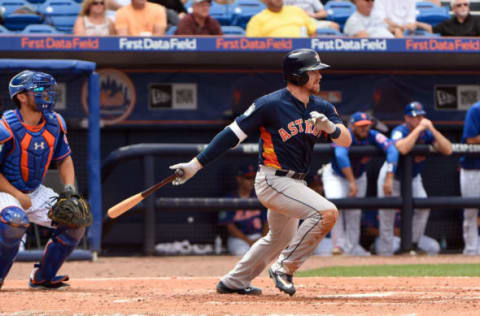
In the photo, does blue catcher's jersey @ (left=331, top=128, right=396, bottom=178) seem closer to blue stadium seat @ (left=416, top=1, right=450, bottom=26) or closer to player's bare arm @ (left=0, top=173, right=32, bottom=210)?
blue stadium seat @ (left=416, top=1, right=450, bottom=26)

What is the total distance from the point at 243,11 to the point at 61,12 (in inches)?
83.3

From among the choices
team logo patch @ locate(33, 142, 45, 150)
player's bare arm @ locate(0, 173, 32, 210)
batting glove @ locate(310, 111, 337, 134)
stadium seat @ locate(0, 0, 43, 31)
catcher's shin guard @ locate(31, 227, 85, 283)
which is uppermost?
stadium seat @ locate(0, 0, 43, 31)

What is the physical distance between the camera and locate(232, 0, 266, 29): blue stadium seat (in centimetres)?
1037

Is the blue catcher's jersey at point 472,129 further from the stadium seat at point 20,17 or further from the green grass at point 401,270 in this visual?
the stadium seat at point 20,17

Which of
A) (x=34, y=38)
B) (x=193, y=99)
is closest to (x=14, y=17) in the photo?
(x=34, y=38)

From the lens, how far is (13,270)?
7.73 m

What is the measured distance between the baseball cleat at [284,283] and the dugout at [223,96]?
12.5 ft

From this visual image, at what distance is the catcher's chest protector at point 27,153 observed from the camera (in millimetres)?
5867

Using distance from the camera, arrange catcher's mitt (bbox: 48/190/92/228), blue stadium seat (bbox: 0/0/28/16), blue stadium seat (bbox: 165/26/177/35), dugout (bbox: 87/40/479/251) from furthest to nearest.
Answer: blue stadium seat (bbox: 0/0/28/16) → blue stadium seat (bbox: 165/26/177/35) → dugout (bbox: 87/40/479/251) → catcher's mitt (bbox: 48/190/92/228)

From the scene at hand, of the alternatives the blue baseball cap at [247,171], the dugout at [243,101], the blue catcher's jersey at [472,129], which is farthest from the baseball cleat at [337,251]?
the blue catcher's jersey at [472,129]

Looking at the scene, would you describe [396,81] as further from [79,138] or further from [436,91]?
[79,138]

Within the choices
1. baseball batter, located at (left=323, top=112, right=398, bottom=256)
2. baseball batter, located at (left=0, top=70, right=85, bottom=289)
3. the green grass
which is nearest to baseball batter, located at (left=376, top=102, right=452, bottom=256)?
baseball batter, located at (left=323, top=112, right=398, bottom=256)

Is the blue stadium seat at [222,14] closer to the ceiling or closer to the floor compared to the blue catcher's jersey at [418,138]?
closer to the ceiling

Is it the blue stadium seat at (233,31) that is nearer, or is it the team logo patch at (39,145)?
the team logo patch at (39,145)
